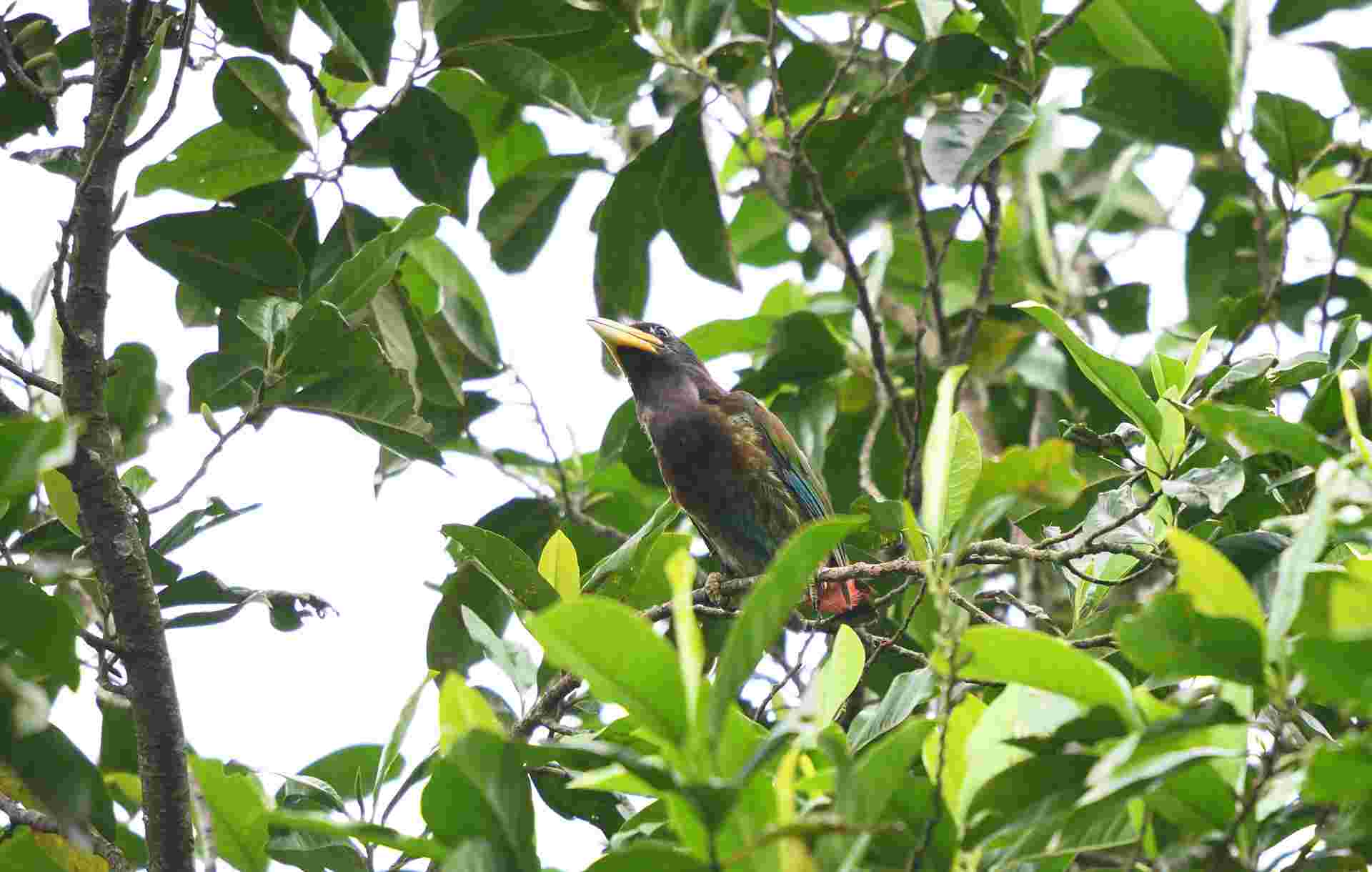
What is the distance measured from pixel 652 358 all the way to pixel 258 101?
2.01m

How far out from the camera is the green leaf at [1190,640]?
1.43 m

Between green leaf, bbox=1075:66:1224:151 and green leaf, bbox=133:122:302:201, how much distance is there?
2.13m

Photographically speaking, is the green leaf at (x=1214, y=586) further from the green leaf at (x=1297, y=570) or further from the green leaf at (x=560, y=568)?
the green leaf at (x=560, y=568)

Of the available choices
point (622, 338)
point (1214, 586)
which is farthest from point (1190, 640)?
point (622, 338)

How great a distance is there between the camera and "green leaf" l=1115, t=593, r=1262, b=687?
1.43 metres

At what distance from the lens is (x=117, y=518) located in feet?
7.57

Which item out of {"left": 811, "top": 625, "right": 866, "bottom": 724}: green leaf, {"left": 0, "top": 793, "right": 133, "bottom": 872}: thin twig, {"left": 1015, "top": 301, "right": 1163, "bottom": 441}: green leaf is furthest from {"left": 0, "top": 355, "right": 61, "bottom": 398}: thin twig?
{"left": 1015, "top": 301, "right": 1163, "bottom": 441}: green leaf

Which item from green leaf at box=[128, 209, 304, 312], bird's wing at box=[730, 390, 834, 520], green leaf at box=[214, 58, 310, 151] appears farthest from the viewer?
bird's wing at box=[730, 390, 834, 520]

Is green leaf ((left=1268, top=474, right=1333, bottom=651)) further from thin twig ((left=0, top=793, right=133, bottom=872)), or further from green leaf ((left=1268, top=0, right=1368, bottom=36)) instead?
green leaf ((left=1268, top=0, right=1368, bottom=36))

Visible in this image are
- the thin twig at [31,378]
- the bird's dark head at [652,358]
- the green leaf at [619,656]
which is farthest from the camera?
the bird's dark head at [652,358]

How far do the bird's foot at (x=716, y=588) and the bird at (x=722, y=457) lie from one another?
0.25 metres

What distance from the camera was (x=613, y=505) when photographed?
171 inches

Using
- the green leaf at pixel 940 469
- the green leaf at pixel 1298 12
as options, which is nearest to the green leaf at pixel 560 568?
the green leaf at pixel 940 469

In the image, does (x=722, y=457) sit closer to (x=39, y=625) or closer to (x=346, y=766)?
(x=346, y=766)
